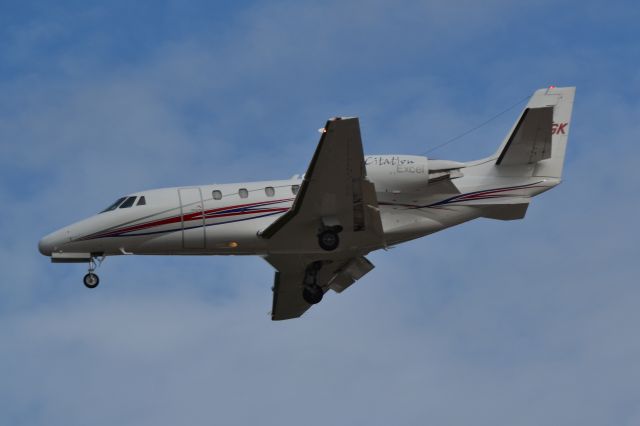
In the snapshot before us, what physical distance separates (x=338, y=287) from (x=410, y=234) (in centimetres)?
374

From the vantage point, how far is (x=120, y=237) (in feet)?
107

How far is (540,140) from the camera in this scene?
1282 inches

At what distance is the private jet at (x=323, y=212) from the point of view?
3170 centimetres

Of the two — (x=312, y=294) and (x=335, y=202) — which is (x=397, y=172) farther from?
(x=312, y=294)

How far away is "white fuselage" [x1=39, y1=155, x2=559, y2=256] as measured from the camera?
32344 millimetres

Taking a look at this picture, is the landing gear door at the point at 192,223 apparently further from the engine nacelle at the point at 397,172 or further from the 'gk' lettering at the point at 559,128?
the 'gk' lettering at the point at 559,128

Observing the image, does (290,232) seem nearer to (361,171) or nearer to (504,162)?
(361,171)

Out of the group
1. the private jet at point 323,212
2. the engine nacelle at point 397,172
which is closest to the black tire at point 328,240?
the private jet at point 323,212

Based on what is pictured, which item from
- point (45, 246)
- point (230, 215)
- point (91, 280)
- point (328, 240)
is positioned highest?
point (230, 215)

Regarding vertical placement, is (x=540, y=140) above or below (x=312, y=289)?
above

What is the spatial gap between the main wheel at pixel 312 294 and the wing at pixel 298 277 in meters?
0.33

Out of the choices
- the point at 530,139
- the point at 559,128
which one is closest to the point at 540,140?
the point at 530,139

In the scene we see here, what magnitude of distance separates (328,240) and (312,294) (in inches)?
139

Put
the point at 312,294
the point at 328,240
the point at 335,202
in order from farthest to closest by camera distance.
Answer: the point at 312,294
the point at 328,240
the point at 335,202
